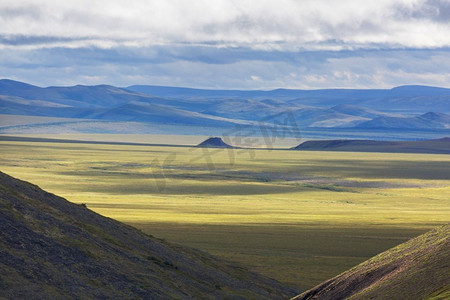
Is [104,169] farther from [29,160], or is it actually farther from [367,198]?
[367,198]

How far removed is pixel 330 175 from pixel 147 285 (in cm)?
12600

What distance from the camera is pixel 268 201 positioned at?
11531cm

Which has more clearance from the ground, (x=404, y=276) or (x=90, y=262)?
(x=90, y=262)

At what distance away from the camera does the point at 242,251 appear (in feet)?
207

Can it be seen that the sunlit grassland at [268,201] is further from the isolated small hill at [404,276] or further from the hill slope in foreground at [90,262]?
the isolated small hill at [404,276]

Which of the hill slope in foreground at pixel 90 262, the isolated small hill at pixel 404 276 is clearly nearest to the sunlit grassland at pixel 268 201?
the hill slope in foreground at pixel 90 262

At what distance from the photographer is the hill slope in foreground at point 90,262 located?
34.8m

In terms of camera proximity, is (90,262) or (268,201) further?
(268,201)

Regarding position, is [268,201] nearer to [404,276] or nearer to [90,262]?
[90,262]

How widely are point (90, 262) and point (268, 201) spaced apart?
77651 millimetres

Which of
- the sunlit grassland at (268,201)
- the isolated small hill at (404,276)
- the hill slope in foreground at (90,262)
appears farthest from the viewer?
the sunlit grassland at (268,201)

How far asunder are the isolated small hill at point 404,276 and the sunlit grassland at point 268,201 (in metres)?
12.1

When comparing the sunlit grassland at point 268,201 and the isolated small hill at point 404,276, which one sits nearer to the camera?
the isolated small hill at point 404,276

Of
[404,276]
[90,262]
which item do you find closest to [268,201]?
[90,262]
